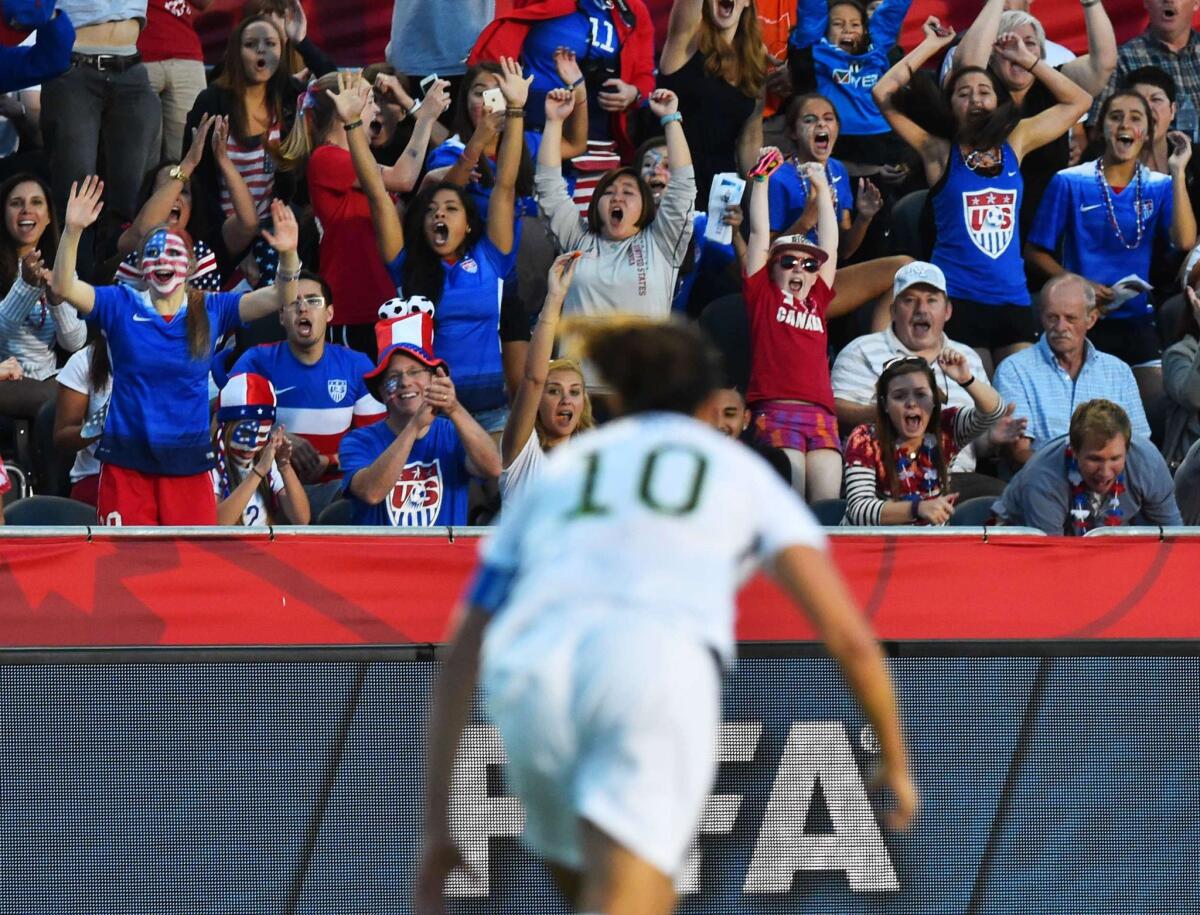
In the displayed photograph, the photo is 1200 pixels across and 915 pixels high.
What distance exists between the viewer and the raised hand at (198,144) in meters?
8.85

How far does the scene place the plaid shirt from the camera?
10.5m

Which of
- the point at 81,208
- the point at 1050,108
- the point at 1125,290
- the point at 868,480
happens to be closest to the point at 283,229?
the point at 81,208

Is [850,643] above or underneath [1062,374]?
above

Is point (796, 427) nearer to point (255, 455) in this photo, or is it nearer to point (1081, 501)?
point (1081, 501)

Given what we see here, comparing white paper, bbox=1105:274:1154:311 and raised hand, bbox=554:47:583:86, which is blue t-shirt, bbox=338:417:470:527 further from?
white paper, bbox=1105:274:1154:311

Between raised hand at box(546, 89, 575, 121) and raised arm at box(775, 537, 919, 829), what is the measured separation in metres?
5.76

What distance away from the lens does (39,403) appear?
8227 mm

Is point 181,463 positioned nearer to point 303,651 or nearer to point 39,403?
point 39,403

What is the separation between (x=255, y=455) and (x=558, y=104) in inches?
91.2

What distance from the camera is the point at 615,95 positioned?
9.71 metres

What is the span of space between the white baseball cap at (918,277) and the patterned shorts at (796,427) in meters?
0.70

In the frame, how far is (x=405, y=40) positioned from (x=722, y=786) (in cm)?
606

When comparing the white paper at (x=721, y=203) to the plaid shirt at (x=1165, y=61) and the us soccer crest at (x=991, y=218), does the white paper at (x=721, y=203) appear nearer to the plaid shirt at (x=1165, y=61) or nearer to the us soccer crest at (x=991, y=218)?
the us soccer crest at (x=991, y=218)

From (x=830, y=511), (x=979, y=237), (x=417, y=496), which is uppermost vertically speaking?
(x=979, y=237)
